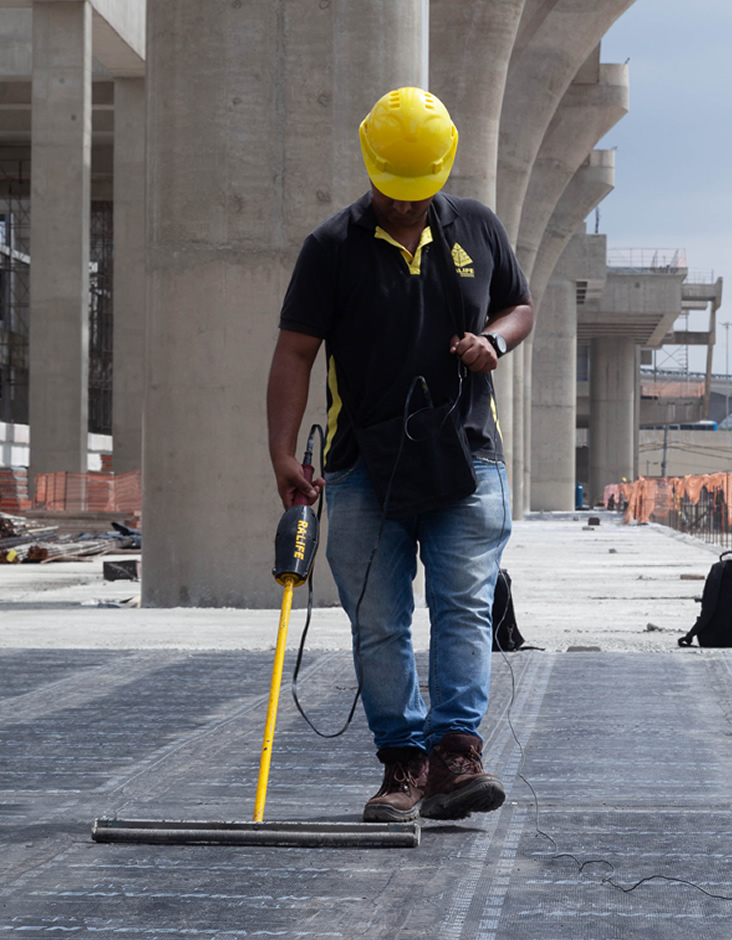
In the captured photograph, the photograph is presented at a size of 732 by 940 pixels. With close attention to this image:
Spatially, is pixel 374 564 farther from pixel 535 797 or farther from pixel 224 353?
pixel 224 353

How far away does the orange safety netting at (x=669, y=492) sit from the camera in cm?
3259

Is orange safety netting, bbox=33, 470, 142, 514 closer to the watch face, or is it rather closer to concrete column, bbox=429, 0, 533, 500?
concrete column, bbox=429, 0, 533, 500

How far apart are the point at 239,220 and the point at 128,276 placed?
26.5 meters

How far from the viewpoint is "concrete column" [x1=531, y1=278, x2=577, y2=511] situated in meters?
62.0

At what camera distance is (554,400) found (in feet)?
205

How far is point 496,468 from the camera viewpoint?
14.3 feet

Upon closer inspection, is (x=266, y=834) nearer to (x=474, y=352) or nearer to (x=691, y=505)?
(x=474, y=352)

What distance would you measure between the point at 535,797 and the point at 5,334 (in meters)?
55.1

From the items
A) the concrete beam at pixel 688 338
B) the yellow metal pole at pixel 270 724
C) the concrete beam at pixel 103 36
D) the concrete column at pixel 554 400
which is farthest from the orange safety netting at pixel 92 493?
the concrete beam at pixel 688 338

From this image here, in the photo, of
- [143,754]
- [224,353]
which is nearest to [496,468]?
[143,754]

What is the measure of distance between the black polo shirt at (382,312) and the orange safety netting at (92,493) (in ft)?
90.2

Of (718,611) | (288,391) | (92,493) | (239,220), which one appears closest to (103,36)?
(92,493)

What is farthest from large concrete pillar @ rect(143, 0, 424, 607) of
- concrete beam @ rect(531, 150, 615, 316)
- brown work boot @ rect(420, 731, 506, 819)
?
concrete beam @ rect(531, 150, 615, 316)

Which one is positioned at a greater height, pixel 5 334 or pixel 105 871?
pixel 5 334
